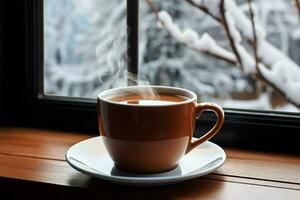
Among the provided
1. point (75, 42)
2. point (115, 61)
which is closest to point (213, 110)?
point (115, 61)

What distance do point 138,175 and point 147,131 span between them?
2.6 inches

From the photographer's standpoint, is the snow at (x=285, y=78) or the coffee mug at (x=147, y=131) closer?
the coffee mug at (x=147, y=131)

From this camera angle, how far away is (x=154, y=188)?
0.62m

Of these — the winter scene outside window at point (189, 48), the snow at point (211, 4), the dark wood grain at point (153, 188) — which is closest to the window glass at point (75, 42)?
the winter scene outside window at point (189, 48)

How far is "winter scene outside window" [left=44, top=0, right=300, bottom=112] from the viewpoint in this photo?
83 centimetres

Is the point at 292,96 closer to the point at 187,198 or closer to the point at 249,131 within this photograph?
the point at 249,131

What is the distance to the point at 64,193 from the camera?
0.63m

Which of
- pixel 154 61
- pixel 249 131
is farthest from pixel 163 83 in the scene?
pixel 249 131

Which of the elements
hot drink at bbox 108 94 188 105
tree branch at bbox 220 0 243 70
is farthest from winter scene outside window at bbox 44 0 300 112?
hot drink at bbox 108 94 188 105

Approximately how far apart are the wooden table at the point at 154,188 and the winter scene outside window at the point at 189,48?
141mm

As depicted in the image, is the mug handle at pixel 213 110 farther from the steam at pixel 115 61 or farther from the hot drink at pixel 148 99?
the steam at pixel 115 61

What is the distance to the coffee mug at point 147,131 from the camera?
1.95 feet

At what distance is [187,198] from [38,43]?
46 centimetres

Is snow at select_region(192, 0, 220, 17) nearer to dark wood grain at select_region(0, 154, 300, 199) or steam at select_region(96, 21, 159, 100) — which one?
steam at select_region(96, 21, 159, 100)
